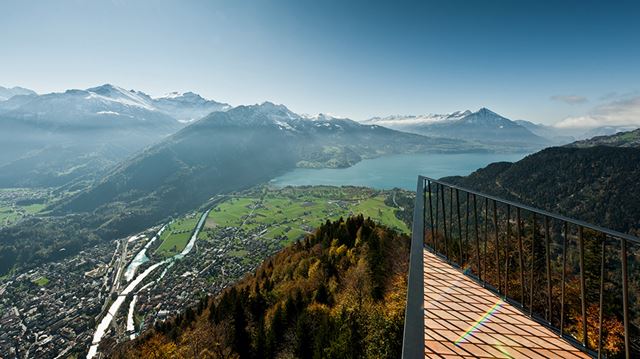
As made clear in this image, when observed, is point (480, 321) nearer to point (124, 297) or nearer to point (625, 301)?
point (625, 301)

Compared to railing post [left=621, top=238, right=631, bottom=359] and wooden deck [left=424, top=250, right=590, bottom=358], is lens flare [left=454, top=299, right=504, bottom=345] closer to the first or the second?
wooden deck [left=424, top=250, right=590, bottom=358]

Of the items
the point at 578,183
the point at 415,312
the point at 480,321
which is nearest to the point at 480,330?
the point at 480,321

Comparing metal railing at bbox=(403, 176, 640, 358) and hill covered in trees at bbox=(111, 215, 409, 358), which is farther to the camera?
hill covered in trees at bbox=(111, 215, 409, 358)

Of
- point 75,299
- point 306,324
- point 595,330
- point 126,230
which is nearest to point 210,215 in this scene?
point 126,230

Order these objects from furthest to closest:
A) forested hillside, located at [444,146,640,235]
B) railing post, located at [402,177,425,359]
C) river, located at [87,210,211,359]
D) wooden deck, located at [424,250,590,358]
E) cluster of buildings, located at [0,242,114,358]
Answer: forested hillside, located at [444,146,640,235] < cluster of buildings, located at [0,242,114,358] < river, located at [87,210,211,359] < wooden deck, located at [424,250,590,358] < railing post, located at [402,177,425,359]

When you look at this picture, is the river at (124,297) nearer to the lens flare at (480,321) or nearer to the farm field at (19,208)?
the lens flare at (480,321)

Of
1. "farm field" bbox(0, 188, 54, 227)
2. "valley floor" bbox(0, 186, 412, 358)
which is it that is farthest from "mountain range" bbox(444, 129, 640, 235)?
"farm field" bbox(0, 188, 54, 227)

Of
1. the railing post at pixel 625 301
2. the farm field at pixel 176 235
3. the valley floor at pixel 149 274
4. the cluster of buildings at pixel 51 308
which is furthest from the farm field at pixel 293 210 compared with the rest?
the railing post at pixel 625 301
